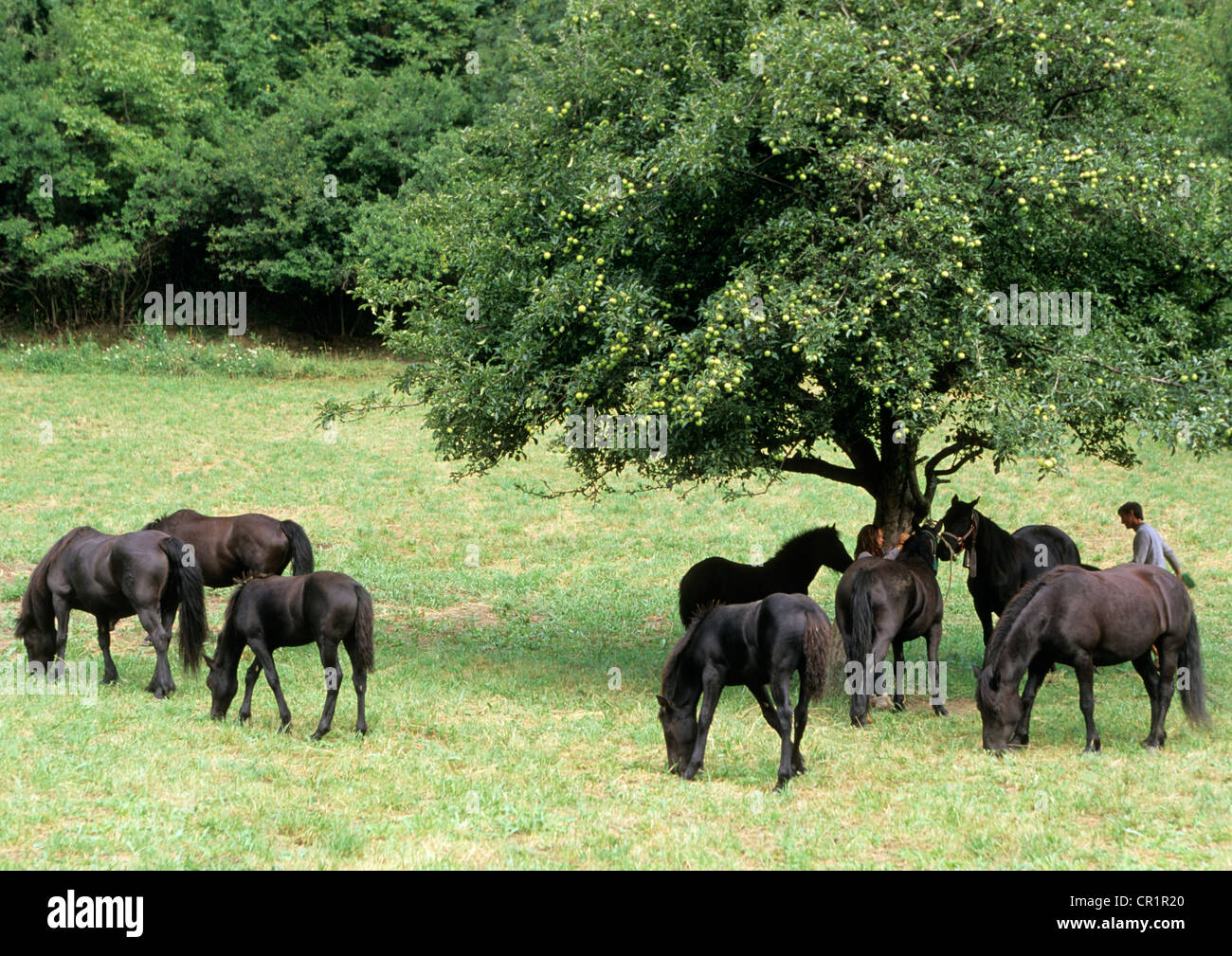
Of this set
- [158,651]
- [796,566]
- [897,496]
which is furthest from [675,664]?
[897,496]

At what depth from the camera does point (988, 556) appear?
533 inches

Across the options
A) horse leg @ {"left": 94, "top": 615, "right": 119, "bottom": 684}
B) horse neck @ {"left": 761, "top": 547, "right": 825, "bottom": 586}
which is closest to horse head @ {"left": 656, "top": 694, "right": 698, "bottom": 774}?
horse neck @ {"left": 761, "top": 547, "right": 825, "bottom": 586}

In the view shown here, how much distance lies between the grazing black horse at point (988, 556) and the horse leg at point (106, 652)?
909cm

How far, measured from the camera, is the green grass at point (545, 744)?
7.52 metres

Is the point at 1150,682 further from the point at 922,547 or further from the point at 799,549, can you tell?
the point at 799,549

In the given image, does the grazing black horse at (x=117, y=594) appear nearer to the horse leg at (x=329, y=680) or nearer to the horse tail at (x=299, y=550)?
the horse tail at (x=299, y=550)

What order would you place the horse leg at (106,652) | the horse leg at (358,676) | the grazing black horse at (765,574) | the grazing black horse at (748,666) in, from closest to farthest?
the grazing black horse at (748,666), the horse leg at (358,676), the horse leg at (106,652), the grazing black horse at (765,574)

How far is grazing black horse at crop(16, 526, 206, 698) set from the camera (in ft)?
38.9

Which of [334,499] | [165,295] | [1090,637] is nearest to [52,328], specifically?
[165,295]

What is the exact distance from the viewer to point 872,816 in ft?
27.1

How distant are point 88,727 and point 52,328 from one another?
31014mm

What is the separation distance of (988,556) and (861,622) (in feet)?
9.46

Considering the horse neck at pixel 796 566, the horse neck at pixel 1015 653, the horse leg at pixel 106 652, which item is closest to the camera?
the horse neck at pixel 1015 653

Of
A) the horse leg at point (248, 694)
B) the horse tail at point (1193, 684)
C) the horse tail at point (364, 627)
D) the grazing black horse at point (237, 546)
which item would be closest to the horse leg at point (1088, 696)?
the horse tail at point (1193, 684)
